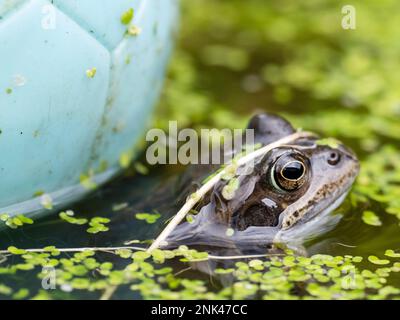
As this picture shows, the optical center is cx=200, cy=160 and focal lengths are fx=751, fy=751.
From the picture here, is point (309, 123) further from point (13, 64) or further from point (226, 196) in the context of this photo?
point (13, 64)

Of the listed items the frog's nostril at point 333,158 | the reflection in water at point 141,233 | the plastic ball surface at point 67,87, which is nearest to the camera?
the plastic ball surface at point 67,87

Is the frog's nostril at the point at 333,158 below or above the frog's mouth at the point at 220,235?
above

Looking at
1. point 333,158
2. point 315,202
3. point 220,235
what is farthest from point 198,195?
point 333,158

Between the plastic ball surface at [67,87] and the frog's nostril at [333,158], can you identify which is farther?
the frog's nostril at [333,158]

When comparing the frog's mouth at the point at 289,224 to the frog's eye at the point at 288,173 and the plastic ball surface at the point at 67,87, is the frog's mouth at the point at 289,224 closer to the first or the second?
the frog's eye at the point at 288,173

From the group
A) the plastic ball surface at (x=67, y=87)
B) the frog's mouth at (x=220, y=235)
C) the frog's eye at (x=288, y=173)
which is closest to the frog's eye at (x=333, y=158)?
the frog's eye at (x=288, y=173)

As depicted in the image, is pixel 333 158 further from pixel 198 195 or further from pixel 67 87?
→ pixel 67 87

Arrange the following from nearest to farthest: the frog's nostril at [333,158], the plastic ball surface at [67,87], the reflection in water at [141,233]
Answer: the plastic ball surface at [67,87]
the reflection in water at [141,233]
the frog's nostril at [333,158]
